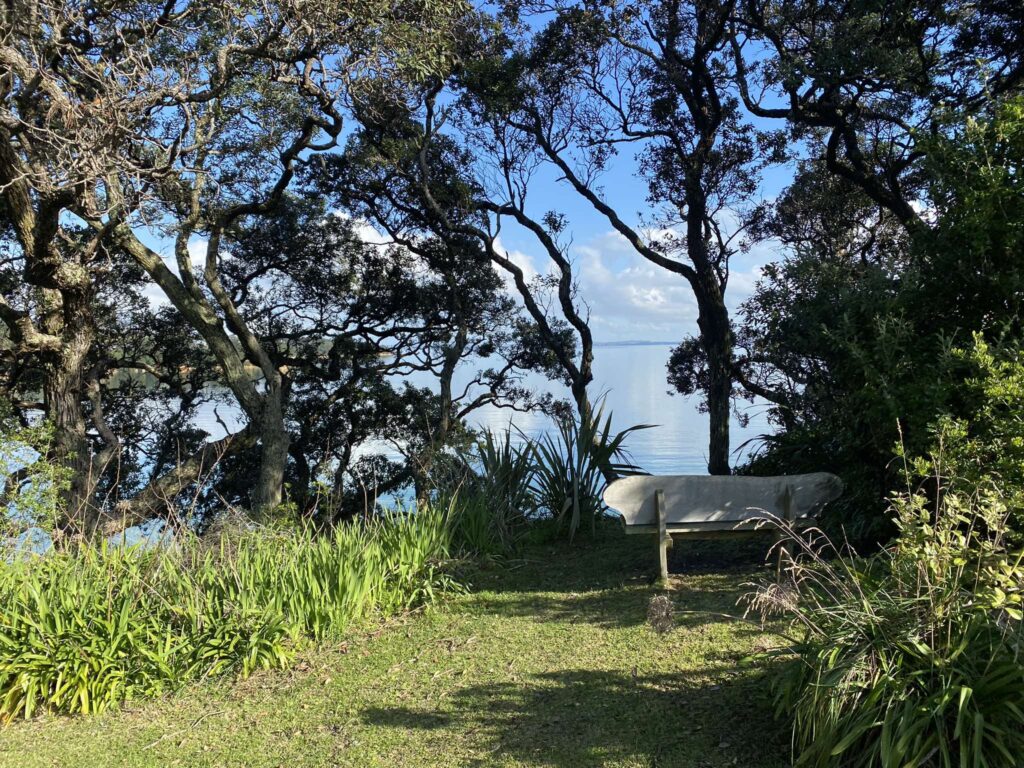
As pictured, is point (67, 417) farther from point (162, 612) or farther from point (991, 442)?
point (991, 442)

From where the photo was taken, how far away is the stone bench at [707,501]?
520 centimetres

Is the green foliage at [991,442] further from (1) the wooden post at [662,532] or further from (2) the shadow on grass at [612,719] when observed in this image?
(1) the wooden post at [662,532]

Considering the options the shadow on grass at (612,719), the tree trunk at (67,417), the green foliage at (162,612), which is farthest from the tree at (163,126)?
the shadow on grass at (612,719)

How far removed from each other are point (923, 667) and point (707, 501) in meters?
2.62

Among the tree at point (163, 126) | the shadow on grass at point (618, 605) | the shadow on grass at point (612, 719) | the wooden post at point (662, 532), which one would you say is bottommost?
the shadow on grass at point (612, 719)

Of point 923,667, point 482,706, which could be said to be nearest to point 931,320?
point 923,667

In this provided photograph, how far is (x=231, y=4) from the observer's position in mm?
7699

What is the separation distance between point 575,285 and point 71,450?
24.3 feet

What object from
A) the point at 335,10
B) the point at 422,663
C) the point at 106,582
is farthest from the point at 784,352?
the point at 106,582

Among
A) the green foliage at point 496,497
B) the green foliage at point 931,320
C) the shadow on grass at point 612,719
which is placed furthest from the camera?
the green foliage at point 496,497

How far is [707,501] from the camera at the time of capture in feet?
17.5

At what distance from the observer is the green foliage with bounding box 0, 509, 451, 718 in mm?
3881

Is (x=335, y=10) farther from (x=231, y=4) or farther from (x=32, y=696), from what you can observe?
(x=32, y=696)

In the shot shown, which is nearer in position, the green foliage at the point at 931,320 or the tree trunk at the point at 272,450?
the green foliage at the point at 931,320
